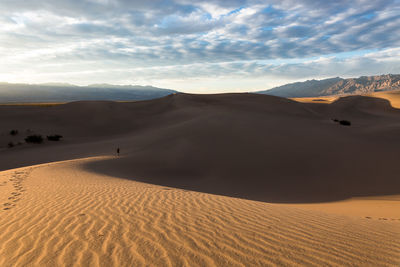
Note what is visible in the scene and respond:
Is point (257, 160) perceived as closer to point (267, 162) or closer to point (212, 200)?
point (267, 162)

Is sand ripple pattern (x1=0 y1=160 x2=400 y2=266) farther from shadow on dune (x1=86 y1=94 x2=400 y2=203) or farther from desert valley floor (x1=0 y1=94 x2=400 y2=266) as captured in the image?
shadow on dune (x1=86 y1=94 x2=400 y2=203)

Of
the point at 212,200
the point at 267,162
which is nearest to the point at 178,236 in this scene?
the point at 212,200

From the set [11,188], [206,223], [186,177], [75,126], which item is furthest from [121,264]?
[75,126]

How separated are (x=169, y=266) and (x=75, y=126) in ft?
99.2

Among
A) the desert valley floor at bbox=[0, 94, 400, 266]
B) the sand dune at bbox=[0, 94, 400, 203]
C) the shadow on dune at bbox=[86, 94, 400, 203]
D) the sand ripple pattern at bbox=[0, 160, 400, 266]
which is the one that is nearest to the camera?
the sand ripple pattern at bbox=[0, 160, 400, 266]

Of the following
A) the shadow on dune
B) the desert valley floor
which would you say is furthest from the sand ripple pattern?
the shadow on dune

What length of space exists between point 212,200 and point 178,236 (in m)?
2.60

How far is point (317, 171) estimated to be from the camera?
11469 mm

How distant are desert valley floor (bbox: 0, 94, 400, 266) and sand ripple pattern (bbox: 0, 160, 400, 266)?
0.02 meters

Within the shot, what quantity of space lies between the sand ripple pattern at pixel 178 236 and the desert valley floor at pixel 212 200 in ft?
0.07

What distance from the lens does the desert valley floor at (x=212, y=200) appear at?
10.6 ft

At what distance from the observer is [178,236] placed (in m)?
3.66

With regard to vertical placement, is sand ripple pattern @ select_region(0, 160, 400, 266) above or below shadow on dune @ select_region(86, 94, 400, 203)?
above

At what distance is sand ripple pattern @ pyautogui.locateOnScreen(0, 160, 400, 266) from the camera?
307cm
